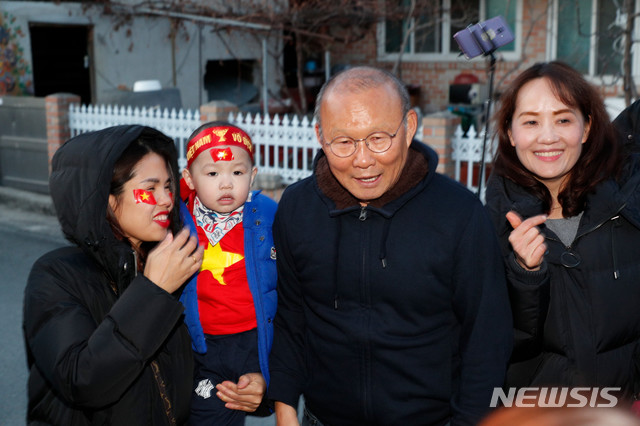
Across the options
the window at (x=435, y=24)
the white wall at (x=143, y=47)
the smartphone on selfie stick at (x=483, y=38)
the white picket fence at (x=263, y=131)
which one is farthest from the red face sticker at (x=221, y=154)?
the window at (x=435, y=24)

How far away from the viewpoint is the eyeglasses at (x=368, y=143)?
6.68 feet

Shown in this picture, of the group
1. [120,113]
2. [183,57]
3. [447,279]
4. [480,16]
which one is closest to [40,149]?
[120,113]

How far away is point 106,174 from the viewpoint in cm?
203

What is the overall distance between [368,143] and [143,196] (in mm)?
756

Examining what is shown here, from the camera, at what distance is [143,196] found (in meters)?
2.17

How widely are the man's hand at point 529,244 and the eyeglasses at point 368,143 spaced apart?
49 centimetres

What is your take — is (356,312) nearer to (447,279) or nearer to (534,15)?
(447,279)

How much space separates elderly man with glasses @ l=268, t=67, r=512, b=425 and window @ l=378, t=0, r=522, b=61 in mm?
11931

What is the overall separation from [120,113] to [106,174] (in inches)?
339

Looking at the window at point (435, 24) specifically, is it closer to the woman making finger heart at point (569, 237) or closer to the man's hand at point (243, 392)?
the woman making finger heart at point (569, 237)

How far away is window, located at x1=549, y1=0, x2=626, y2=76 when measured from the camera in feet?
43.0

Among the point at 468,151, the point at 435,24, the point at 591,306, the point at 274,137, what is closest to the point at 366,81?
the point at 591,306

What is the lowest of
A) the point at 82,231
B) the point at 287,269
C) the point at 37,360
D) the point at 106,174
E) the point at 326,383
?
the point at 326,383

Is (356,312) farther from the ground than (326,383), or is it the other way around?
(356,312)
